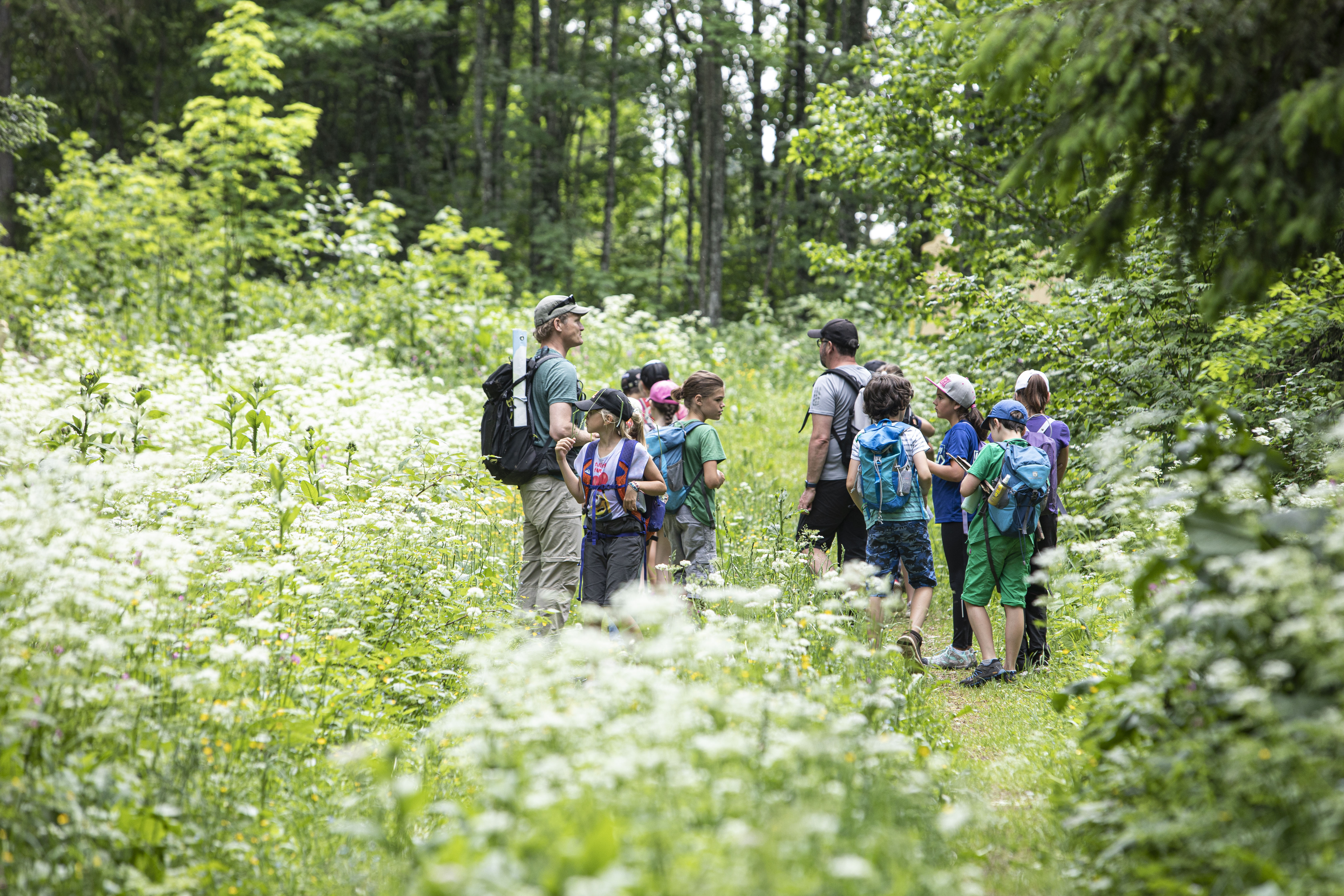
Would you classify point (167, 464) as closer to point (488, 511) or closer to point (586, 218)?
point (488, 511)

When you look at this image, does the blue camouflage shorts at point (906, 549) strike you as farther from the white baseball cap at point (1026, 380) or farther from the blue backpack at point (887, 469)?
the white baseball cap at point (1026, 380)

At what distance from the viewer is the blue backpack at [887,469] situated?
610cm

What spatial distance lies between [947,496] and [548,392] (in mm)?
3047

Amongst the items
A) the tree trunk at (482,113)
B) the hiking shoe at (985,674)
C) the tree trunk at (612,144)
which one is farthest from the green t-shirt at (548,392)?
the tree trunk at (612,144)

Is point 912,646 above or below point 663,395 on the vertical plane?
below

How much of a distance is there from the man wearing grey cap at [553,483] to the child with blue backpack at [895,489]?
74.0 inches

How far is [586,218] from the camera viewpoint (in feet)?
108

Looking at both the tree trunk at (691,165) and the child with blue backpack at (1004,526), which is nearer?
the child with blue backpack at (1004,526)

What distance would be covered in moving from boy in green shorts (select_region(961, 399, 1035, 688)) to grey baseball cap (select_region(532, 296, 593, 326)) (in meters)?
2.83

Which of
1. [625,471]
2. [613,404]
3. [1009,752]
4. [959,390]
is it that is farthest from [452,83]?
[1009,752]

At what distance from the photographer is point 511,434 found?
5.92 metres

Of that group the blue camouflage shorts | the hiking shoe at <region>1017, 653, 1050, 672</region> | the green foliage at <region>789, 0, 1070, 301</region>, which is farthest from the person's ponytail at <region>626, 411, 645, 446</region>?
the green foliage at <region>789, 0, 1070, 301</region>

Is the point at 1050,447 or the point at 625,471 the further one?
the point at 1050,447

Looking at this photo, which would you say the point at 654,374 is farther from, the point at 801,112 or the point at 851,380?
the point at 801,112
